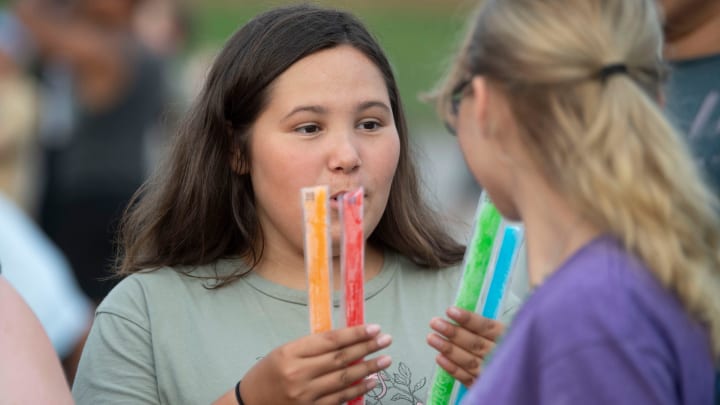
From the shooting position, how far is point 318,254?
220cm

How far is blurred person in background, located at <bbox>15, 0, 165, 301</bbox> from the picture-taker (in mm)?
5473

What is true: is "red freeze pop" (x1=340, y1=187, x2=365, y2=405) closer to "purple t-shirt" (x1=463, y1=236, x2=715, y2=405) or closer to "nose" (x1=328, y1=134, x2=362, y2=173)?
"nose" (x1=328, y1=134, x2=362, y2=173)

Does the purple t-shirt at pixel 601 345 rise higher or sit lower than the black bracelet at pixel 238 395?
higher

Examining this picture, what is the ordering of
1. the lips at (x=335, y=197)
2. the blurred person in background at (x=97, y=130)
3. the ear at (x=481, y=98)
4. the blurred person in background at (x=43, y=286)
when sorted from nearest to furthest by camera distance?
1. the ear at (x=481, y=98)
2. the lips at (x=335, y=197)
3. the blurred person in background at (x=43, y=286)
4. the blurred person in background at (x=97, y=130)

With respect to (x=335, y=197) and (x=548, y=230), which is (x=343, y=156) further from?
(x=548, y=230)

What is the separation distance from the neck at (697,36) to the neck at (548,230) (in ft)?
3.57

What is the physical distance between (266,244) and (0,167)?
3.57m

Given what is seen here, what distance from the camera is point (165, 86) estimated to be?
19.1ft

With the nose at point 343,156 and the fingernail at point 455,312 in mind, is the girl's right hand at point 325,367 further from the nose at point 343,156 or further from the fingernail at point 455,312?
the nose at point 343,156

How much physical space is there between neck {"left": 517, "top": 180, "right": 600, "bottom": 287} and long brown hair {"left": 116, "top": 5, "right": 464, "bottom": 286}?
0.93 meters

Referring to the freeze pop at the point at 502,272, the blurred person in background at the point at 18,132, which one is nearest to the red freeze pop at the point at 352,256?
the freeze pop at the point at 502,272

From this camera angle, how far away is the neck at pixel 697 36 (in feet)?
9.34

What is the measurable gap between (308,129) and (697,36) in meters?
1.01

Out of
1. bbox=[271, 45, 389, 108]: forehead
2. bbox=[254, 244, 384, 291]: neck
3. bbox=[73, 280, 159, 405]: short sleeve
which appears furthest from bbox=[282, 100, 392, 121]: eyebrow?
bbox=[73, 280, 159, 405]: short sleeve
